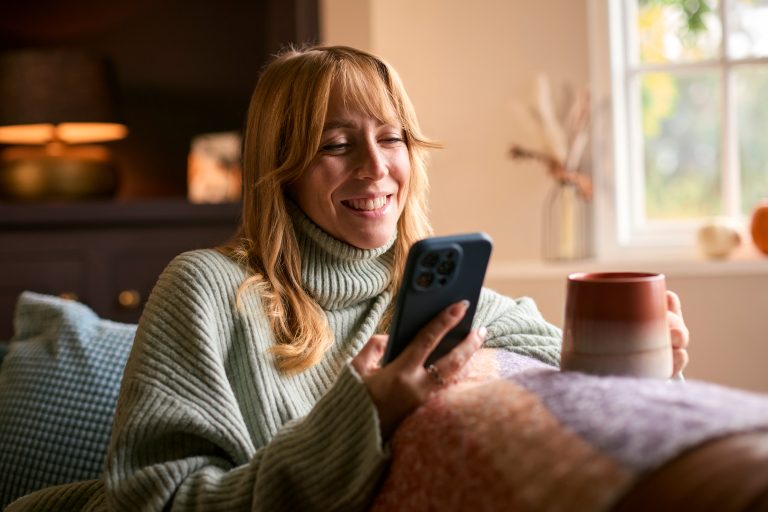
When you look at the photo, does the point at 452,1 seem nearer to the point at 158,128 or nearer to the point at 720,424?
the point at 158,128

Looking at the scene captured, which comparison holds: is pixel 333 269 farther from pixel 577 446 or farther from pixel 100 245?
pixel 100 245

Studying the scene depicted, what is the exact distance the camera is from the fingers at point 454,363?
3.37ft

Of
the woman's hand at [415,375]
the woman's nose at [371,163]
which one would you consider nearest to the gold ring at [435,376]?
the woman's hand at [415,375]

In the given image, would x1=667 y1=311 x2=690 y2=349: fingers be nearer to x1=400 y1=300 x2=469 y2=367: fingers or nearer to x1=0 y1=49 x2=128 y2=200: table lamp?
x1=400 y1=300 x2=469 y2=367: fingers

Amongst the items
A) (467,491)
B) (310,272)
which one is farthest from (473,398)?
(310,272)

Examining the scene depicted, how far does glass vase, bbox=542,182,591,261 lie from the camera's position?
321 centimetres

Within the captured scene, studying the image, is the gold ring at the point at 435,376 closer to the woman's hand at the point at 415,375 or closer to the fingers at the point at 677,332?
the woman's hand at the point at 415,375

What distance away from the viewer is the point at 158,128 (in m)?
3.63

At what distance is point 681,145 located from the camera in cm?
334

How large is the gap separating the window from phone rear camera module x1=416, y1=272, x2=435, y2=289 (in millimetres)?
2349

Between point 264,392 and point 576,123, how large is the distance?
7.21ft

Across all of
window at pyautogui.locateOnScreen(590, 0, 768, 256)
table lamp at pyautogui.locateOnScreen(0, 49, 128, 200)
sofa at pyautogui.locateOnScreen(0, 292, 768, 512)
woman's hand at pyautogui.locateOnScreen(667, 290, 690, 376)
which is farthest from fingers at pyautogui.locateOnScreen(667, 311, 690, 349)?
table lamp at pyautogui.locateOnScreen(0, 49, 128, 200)

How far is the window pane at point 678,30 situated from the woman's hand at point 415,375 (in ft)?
8.29

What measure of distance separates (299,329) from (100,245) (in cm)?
Result: 204
